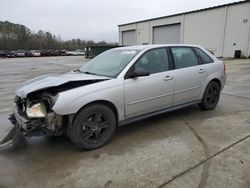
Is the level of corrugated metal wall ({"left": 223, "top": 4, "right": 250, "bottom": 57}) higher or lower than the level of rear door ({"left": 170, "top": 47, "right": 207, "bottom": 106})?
higher

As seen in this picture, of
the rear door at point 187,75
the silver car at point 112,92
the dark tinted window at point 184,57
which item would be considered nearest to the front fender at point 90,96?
the silver car at point 112,92

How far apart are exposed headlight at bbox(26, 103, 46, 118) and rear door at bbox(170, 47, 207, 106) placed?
8.08 ft

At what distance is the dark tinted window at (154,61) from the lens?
401 centimetres

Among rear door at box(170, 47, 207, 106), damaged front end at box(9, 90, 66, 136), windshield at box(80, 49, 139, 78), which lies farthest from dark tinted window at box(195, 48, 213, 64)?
damaged front end at box(9, 90, 66, 136)

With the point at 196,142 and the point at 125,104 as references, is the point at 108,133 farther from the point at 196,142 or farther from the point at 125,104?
the point at 196,142

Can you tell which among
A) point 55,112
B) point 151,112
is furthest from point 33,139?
point 151,112

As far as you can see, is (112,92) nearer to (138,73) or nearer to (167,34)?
(138,73)

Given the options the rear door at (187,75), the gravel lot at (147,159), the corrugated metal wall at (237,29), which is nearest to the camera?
the gravel lot at (147,159)

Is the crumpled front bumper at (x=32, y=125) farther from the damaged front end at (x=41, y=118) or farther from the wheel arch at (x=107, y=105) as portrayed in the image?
the wheel arch at (x=107, y=105)

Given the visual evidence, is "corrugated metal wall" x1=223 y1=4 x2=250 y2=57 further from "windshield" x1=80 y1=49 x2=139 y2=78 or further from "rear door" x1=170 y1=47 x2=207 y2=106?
"windshield" x1=80 y1=49 x2=139 y2=78

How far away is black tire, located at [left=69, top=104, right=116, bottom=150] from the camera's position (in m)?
3.24

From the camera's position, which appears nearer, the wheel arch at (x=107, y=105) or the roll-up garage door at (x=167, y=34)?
the wheel arch at (x=107, y=105)

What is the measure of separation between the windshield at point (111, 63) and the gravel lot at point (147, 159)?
1.15 m

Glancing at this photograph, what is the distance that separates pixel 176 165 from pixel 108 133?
3.89ft
